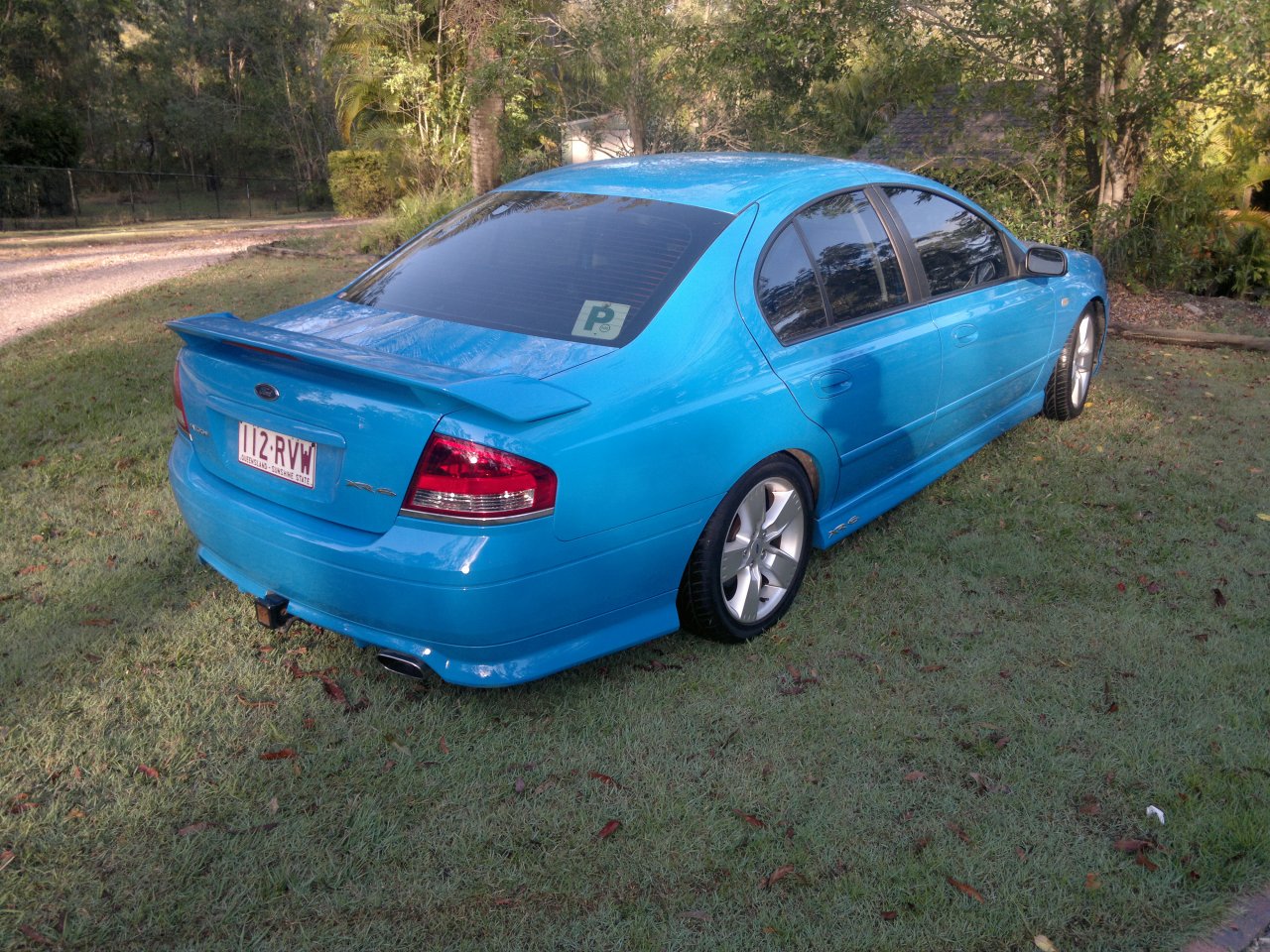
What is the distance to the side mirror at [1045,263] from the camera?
540cm

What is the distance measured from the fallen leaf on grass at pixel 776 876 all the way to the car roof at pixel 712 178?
2.27 m

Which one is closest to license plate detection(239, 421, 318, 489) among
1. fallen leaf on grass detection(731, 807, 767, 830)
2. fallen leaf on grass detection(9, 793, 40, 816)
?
fallen leaf on grass detection(9, 793, 40, 816)

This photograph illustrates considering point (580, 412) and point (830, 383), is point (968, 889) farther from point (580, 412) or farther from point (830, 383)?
point (830, 383)

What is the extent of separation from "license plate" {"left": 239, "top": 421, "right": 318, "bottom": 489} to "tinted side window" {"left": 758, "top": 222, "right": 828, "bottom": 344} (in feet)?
5.43

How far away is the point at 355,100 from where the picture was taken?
22750 millimetres

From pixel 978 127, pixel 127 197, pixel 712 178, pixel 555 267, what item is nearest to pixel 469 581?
pixel 555 267

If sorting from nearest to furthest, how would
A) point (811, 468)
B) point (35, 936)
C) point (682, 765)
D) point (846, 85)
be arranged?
point (35, 936) < point (682, 765) < point (811, 468) < point (846, 85)

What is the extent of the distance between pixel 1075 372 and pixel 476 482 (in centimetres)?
484

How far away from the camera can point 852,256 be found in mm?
4270

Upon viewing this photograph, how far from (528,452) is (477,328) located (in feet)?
2.58

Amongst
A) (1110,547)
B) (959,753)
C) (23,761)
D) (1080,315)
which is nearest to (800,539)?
(959,753)

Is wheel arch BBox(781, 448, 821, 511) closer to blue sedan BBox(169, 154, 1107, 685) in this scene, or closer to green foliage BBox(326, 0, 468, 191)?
blue sedan BBox(169, 154, 1107, 685)

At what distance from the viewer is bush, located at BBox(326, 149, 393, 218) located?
27527 millimetres

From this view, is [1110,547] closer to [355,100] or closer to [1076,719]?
[1076,719]
